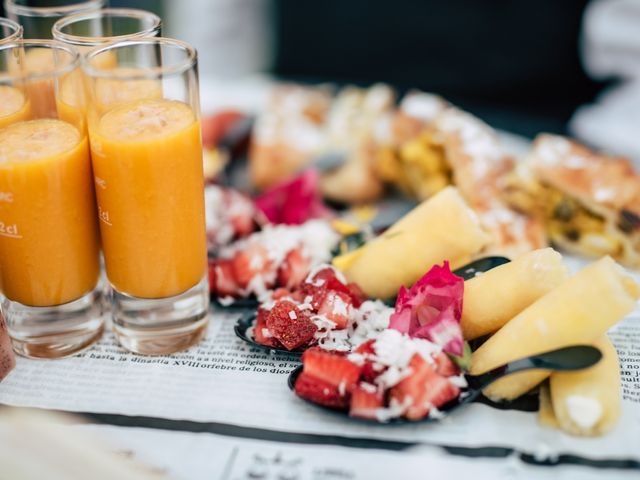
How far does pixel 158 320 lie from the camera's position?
961mm

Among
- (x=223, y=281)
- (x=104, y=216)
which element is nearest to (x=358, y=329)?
(x=223, y=281)

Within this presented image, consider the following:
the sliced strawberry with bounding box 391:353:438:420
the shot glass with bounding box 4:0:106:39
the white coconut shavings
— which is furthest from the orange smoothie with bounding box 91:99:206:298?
the shot glass with bounding box 4:0:106:39

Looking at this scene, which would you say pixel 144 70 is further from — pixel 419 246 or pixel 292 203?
pixel 292 203

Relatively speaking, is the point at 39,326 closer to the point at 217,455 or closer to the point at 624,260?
the point at 217,455

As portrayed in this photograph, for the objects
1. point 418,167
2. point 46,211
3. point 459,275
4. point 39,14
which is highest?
point 39,14

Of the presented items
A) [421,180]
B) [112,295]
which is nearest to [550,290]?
[112,295]

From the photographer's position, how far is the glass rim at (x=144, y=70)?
2.71 ft

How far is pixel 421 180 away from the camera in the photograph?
5.25 ft

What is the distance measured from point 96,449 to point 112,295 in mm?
231

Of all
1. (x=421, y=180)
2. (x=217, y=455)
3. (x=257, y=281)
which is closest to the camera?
(x=217, y=455)

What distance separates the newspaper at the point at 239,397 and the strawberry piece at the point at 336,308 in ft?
0.28

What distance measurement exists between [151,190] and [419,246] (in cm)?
39

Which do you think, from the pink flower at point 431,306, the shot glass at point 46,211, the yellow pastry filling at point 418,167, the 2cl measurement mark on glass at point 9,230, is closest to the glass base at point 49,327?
the shot glass at point 46,211

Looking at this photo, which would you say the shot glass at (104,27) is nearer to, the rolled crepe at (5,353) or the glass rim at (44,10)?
the glass rim at (44,10)
